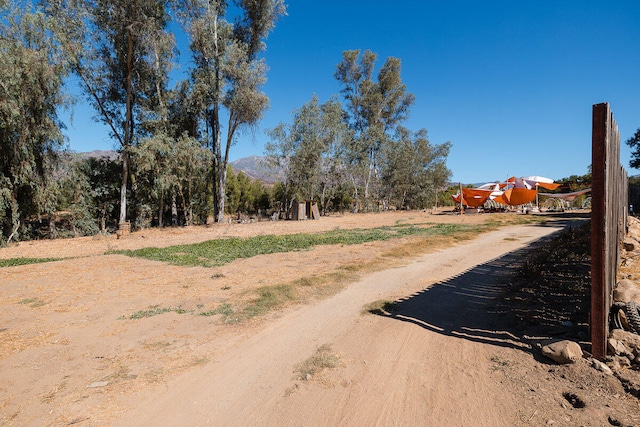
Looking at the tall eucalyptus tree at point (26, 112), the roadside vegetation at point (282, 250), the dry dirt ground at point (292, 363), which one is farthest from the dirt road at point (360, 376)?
the tall eucalyptus tree at point (26, 112)

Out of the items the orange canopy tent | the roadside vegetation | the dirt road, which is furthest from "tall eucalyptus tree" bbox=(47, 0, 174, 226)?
the orange canopy tent

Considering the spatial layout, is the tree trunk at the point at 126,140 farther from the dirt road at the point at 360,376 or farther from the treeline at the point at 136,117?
the dirt road at the point at 360,376

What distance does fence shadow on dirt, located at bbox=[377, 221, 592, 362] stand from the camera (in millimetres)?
3828

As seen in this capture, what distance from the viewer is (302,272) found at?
7.87 metres

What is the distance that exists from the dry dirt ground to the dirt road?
0.05ft

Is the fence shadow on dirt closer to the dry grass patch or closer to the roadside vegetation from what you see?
the roadside vegetation

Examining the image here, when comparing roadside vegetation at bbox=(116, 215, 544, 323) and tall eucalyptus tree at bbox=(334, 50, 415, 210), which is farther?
tall eucalyptus tree at bbox=(334, 50, 415, 210)

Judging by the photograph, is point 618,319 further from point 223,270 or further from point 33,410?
point 223,270

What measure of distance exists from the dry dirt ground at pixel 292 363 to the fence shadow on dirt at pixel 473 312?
0.03 metres

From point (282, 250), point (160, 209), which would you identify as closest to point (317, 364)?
point (282, 250)

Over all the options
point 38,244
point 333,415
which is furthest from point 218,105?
point 333,415

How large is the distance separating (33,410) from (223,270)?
5637 mm

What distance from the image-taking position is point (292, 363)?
3475 millimetres

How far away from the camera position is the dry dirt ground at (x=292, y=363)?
8.59 ft
